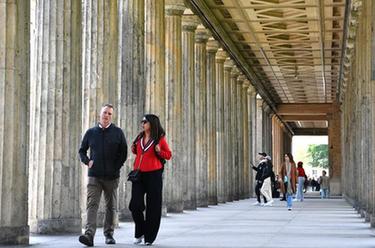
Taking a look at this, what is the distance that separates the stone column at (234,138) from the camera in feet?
153

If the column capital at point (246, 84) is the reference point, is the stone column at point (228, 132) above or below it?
below

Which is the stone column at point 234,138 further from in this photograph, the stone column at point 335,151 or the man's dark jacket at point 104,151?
the man's dark jacket at point 104,151

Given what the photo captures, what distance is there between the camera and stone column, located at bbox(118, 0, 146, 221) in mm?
22355

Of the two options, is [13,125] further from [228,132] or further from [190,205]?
[228,132]

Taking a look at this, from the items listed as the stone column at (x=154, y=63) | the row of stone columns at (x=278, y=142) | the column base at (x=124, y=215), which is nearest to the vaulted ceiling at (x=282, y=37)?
the stone column at (x=154, y=63)

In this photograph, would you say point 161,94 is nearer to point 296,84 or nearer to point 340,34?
point 340,34

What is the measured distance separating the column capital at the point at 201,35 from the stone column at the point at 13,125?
76.8 ft

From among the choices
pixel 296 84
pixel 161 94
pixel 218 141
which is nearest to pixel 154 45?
pixel 161 94

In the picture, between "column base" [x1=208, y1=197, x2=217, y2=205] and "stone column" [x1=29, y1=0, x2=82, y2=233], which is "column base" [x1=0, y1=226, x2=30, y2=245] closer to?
"stone column" [x1=29, y1=0, x2=82, y2=233]

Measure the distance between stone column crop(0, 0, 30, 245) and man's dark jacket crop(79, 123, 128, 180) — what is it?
1059 mm

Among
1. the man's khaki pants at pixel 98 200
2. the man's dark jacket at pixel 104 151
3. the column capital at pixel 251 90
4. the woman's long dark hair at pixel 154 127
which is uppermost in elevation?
the column capital at pixel 251 90

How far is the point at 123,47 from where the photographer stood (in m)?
22.6

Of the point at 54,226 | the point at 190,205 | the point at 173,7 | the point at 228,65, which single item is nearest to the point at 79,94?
the point at 54,226

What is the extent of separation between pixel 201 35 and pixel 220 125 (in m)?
7.20
